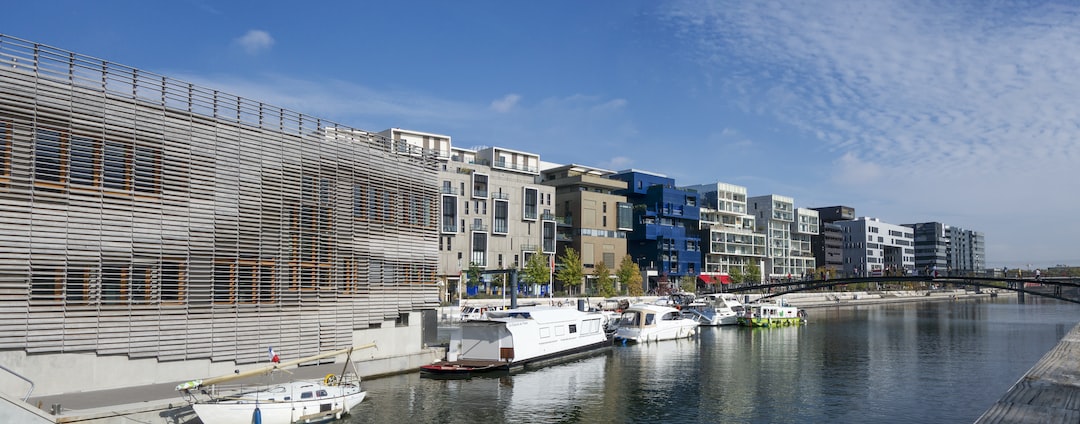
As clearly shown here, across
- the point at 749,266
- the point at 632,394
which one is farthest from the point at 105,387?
the point at 749,266

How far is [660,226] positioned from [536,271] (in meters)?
48.6

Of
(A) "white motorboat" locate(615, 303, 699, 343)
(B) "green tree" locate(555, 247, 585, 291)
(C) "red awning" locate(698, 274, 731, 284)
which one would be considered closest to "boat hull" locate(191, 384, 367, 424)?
(A) "white motorboat" locate(615, 303, 699, 343)

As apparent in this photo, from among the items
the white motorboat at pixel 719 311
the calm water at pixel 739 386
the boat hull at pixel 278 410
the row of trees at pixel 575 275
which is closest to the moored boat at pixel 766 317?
the white motorboat at pixel 719 311

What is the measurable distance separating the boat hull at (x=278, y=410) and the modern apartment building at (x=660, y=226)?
129 meters

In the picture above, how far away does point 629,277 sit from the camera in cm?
14050

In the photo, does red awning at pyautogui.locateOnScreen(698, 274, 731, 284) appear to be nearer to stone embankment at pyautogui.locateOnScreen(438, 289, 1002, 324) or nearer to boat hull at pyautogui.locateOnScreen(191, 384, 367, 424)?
stone embankment at pyautogui.locateOnScreen(438, 289, 1002, 324)

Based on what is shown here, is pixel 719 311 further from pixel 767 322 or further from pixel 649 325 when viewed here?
pixel 649 325

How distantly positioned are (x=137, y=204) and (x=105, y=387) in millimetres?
7060

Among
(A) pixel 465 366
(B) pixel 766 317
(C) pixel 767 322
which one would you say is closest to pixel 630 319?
(C) pixel 767 322

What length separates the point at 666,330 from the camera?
73.8 meters

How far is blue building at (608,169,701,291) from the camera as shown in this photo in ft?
523

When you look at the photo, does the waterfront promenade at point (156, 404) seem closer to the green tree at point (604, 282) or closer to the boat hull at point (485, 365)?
Answer: the boat hull at point (485, 365)

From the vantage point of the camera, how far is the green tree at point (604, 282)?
134 m

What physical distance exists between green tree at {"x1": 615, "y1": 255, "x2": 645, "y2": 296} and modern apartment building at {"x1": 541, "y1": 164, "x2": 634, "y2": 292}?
3.86 meters
